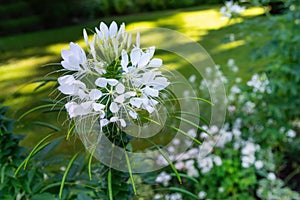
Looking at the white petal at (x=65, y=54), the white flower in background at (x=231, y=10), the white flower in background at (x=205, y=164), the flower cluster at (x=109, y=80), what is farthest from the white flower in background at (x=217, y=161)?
the white petal at (x=65, y=54)

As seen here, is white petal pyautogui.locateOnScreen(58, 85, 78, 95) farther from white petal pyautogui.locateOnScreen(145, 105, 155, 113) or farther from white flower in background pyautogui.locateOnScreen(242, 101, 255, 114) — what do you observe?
white flower in background pyautogui.locateOnScreen(242, 101, 255, 114)

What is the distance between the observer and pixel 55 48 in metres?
7.10

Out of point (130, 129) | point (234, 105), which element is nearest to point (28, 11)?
point (234, 105)

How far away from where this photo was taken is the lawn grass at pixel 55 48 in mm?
4220

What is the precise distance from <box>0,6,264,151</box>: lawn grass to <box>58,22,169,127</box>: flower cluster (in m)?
2.67

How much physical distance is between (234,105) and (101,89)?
2.28m

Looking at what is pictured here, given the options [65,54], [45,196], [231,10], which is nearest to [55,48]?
[231,10]

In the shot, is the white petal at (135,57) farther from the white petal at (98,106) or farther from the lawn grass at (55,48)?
the lawn grass at (55,48)

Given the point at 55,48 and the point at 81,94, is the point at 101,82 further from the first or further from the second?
the point at 55,48

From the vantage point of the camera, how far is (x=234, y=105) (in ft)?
10.2

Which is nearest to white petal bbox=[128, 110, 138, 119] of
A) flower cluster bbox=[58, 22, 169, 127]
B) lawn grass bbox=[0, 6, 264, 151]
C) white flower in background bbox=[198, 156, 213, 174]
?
flower cluster bbox=[58, 22, 169, 127]

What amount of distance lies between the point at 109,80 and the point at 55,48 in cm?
642

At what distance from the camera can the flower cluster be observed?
90 cm

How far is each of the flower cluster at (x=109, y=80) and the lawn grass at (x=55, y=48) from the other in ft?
8.75
